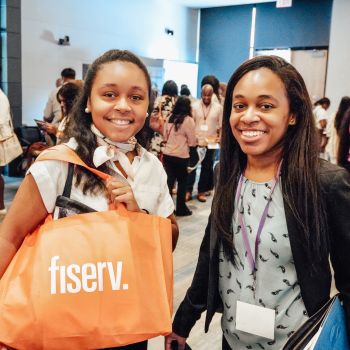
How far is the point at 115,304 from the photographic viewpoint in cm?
103

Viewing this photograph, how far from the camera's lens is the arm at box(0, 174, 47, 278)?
3.54 feet

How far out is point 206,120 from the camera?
5.94m

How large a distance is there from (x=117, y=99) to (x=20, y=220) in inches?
16.4

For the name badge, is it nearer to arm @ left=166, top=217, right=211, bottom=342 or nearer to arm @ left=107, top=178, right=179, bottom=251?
arm @ left=166, top=217, right=211, bottom=342

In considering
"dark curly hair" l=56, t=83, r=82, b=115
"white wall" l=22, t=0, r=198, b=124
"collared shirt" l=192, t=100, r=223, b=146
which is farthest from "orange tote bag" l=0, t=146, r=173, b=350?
"white wall" l=22, t=0, r=198, b=124

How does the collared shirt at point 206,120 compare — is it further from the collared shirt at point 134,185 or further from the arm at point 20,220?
the arm at point 20,220

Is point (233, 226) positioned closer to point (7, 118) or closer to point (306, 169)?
point (306, 169)

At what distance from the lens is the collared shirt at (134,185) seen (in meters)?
1.08

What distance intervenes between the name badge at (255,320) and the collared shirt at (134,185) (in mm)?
359

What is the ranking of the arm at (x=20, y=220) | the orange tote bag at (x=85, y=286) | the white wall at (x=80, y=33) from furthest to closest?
1. the white wall at (x=80, y=33)
2. the arm at (x=20, y=220)
3. the orange tote bag at (x=85, y=286)

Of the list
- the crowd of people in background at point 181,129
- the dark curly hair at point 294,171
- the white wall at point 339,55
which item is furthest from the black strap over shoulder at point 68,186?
the white wall at point 339,55

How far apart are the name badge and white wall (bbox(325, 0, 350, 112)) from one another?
9469mm

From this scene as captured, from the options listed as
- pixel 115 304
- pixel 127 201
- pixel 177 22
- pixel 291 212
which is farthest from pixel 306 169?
pixel 177 22

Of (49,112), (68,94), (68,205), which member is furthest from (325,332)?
(49,112)
